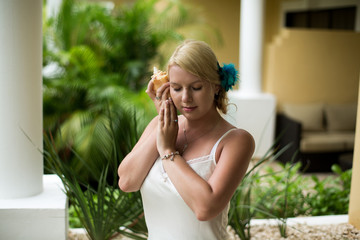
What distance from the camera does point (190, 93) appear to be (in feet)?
5.28

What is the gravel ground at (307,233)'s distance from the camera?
2977 millimetres

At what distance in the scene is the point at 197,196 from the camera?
157 centimetres

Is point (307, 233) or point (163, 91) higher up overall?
point (163, 91)

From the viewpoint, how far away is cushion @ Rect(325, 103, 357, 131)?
7.69m

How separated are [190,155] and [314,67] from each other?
718 cm

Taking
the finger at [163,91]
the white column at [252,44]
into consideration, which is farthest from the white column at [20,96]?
the white column at [252,44]

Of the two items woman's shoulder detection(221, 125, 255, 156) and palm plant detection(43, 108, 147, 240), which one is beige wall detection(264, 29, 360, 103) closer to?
palm plant detection(43, 108, 147, 240)

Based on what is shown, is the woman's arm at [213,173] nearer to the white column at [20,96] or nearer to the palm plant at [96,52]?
the white column at [20,96]

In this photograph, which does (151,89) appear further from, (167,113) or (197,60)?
(197,60)

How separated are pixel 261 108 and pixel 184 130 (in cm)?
605

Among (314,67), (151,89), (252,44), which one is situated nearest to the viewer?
Answer: (151,89)

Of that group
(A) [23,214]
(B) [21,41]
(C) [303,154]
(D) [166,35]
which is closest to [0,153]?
(A) [23,214]

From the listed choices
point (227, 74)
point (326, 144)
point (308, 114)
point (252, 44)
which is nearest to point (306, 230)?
point (227, 74)

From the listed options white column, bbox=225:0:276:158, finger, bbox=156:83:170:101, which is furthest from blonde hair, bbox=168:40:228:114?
white column, bbox=225:0:276:158
